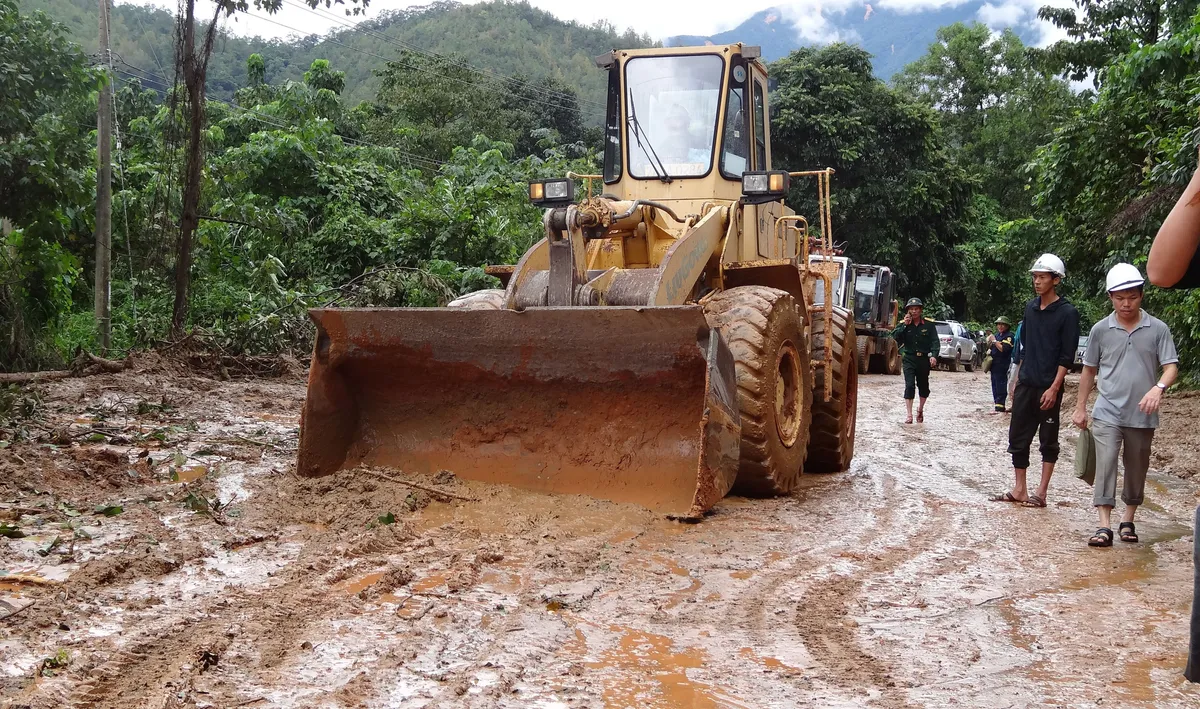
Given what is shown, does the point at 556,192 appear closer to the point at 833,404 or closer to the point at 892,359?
the point at 833,404

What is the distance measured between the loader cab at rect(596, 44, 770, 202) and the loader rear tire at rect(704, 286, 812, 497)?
1.53m

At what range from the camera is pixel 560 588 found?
191 inches

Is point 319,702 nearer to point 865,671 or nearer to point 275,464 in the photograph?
point 865,671

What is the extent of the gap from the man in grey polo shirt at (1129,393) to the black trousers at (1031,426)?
3.79 feet

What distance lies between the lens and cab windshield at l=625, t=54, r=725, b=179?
885 centimetres

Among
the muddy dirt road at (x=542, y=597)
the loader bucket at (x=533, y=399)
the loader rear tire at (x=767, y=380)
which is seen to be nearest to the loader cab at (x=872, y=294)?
the muddy dirt road at (x=542, y=597)

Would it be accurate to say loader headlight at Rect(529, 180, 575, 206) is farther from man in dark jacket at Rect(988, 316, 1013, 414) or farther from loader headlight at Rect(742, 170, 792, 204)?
man in dark jacket at Rect(988, 316, 1013, 414)

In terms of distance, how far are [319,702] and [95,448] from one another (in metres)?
5.72

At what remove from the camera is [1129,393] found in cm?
668

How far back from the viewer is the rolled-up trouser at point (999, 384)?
53.2 ft

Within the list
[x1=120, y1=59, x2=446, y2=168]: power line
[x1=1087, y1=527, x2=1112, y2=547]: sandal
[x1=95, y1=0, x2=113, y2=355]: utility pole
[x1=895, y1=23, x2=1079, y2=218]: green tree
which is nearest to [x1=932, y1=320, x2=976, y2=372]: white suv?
[x1=895, y1=23, x2=1079, y2=218]: green tree

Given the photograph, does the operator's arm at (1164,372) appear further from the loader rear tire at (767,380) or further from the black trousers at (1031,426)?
the loader rear tire at (767,380)

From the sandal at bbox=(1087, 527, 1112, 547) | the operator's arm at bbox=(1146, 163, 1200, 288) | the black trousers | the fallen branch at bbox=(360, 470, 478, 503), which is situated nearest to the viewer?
the operator's arm at bbox=(1146, 163, 1200, 288)

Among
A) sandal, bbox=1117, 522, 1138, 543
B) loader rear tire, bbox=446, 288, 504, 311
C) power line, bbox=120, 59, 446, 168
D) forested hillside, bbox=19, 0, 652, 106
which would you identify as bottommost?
sandal, bbox=1117, 522, 1138, 543
